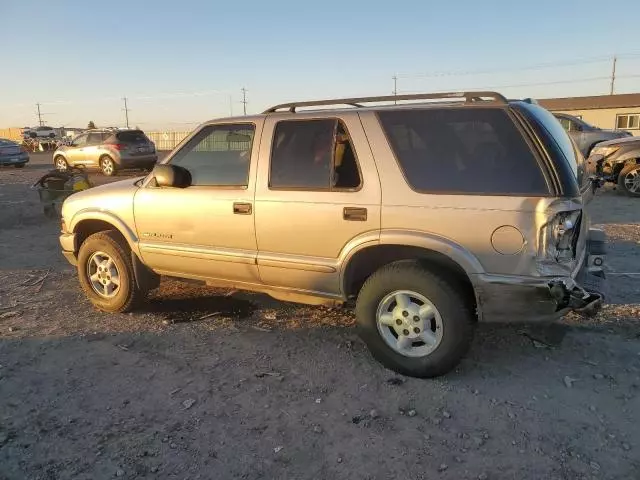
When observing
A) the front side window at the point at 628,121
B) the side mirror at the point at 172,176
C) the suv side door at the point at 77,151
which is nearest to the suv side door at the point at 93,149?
the suv side door at the point at 77,151

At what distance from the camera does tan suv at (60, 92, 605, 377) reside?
3.14 metres

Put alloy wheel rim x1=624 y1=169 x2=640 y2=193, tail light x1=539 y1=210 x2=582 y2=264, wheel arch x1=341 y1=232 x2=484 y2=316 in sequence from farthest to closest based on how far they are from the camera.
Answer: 1. alloy wheel rim x1=624 y1=169 x2=640 y2=193
2. wheel arch x1=341 y1=232 x2=484 y2=316
3. tail light x1=539 y1=210 x2=582 y2=264

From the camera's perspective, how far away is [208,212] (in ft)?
14.0

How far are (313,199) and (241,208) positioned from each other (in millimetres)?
677

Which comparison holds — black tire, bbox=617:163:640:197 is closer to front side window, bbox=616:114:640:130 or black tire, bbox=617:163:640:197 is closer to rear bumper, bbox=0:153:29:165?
rear bumper, bbox=0:153:29:165

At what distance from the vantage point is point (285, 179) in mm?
3955

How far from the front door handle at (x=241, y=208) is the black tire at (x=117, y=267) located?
1.41 metres

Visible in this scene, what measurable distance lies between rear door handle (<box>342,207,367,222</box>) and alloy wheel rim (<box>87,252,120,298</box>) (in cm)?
251

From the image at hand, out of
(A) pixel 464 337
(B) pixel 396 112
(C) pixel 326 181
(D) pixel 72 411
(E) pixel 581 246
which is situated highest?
(B) pixel 396 112

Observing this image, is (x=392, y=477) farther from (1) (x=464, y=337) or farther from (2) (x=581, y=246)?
(2) (x=581, y=246)

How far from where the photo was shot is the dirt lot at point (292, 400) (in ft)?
8.82

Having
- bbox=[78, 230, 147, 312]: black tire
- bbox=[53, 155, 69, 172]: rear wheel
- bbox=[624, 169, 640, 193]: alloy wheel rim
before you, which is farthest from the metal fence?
bbox=[78, 230, 147, 312]: black tire

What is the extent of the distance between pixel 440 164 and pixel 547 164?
0.66 m

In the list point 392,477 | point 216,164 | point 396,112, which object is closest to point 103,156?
point 216,164
